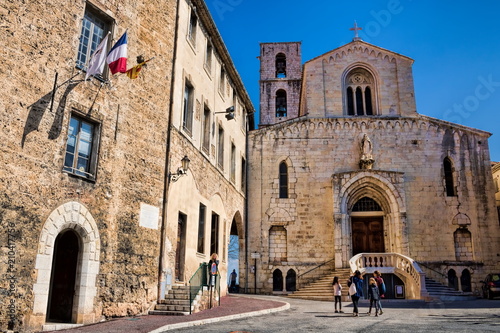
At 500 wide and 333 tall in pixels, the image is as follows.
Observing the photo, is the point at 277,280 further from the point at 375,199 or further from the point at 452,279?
the point at 452,279

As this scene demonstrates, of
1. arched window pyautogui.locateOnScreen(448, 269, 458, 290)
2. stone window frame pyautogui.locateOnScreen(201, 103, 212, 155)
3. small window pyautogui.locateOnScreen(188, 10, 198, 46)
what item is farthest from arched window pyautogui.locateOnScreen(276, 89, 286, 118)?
small window pyautogui.locateOnScreen(188, 10, 198, 46)

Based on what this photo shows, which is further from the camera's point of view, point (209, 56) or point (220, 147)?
point (220, 147)

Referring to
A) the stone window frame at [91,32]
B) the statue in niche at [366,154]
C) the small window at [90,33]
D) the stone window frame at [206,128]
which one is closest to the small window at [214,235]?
the stone window frame at [206,128]

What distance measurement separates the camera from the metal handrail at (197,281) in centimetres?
1277

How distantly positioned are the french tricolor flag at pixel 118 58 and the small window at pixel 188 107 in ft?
16.0

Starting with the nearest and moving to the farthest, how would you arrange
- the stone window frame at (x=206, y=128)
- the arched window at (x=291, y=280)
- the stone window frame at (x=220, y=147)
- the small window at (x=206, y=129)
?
the stone window frame at (x=206, y=128)
the small window at (x=206, y=129)
the stone window frame at (x=220, y=147)
the arched window at (x=291, y=280)

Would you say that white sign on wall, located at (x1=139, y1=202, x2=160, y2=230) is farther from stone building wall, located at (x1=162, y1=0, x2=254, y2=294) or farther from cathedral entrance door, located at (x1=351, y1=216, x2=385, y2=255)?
cathedral entrance door, located at (x1=351, y1=216, x2=385, y2=255)

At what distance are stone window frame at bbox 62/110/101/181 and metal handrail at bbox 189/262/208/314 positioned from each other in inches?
161

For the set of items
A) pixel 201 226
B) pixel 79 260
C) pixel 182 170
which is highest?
pixel 182 170

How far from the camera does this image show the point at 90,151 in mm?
11773

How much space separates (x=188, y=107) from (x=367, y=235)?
13543mm

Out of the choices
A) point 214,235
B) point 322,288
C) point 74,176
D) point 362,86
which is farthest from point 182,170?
point 362,86

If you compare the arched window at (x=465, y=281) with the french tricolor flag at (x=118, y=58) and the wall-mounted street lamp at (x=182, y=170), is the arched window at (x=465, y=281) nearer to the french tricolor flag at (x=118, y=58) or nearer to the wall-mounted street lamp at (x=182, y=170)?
the wall-mounted street lamp at (x=182, y=170)

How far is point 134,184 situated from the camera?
42.3 feet
